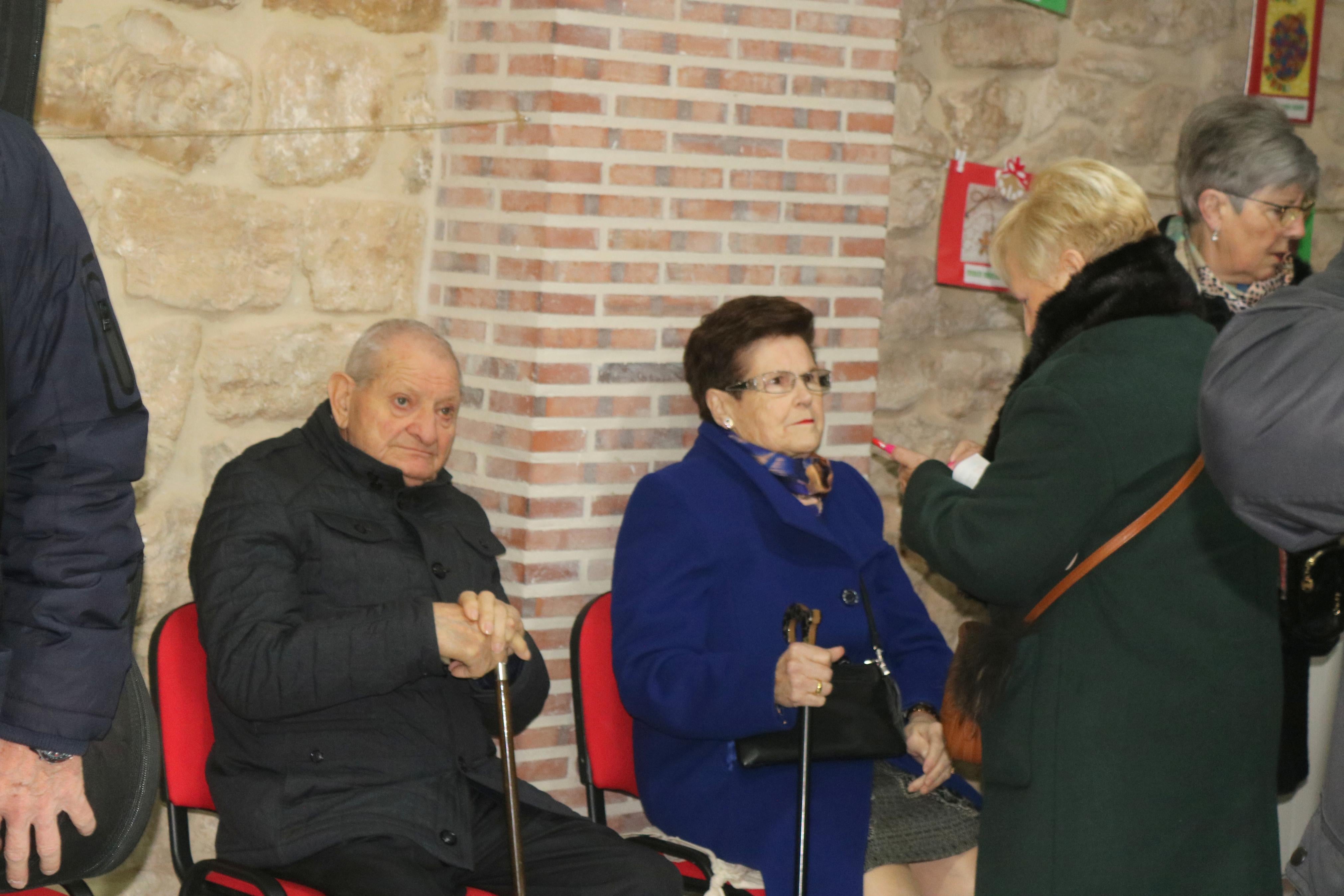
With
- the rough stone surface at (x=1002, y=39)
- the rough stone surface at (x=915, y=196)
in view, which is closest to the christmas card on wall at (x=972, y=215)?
the rough stone surface at (x=915, y=196)

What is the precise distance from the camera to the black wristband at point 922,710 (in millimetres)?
3057

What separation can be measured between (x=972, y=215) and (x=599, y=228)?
4.23 ft

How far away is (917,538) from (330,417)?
1.12 m

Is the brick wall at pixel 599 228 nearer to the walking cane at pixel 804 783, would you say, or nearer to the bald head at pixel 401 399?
the bald head at pixel 401 399

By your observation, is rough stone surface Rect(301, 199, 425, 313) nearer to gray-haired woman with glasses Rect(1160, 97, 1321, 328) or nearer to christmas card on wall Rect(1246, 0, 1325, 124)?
gray-haired woman with glasses Rect(1160, 97, 1321, 328)

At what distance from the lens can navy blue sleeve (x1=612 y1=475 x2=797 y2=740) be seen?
268cm

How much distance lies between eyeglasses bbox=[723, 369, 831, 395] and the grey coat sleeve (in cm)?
170

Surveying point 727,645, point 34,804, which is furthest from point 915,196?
point 34,804

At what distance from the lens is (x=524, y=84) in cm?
309

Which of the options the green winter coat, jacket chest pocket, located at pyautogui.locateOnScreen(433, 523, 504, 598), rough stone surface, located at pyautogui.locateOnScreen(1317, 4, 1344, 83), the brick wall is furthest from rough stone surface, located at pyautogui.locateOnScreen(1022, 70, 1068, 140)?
jacket chest pocket, located at pyautogui.locateOnScreen(433, 523, 504, 598)

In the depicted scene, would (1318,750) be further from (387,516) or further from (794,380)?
(387,516)

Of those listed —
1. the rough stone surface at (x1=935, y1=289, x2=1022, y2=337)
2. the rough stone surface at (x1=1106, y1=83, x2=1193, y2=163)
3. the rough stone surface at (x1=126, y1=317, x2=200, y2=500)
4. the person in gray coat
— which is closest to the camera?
the person in gray coat

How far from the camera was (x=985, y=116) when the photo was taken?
396cm

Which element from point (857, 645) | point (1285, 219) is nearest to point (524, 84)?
point (857, 645)
